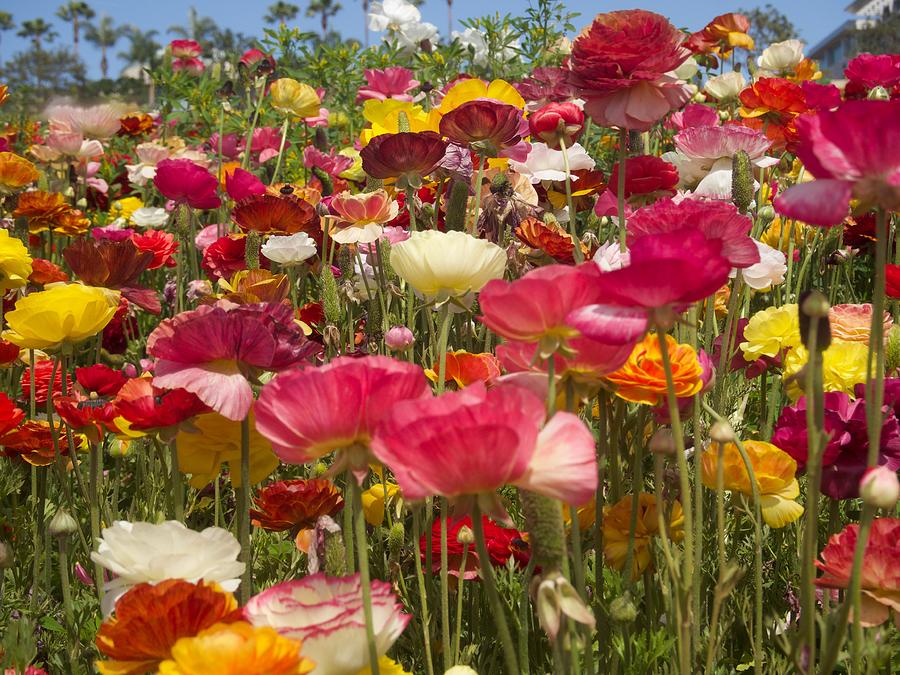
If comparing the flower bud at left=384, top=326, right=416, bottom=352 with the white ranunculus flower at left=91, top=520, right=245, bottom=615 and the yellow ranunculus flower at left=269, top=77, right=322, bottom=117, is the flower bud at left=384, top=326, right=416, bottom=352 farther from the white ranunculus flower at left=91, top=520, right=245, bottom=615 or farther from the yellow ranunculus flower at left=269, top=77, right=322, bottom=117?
the yellow ranunculus flower at left=269, top=77, right=322, bottom=117

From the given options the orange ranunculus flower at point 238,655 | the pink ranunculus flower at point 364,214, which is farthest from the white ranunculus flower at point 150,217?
the orange ranunculus flower at point 238,655

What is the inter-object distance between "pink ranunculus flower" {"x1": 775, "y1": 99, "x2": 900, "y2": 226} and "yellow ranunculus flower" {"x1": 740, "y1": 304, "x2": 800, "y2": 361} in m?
0.92

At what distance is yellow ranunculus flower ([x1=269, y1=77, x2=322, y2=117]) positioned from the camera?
10.5ft

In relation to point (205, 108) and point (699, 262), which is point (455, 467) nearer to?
point (699, 262)

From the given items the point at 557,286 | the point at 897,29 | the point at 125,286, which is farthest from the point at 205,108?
the point at 897,29

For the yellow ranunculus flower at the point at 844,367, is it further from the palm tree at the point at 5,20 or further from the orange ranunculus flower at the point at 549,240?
the palm tree at the point at 5,20

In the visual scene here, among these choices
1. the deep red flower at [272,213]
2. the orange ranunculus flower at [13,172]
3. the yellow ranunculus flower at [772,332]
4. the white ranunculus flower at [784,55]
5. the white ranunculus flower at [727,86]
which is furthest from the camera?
the white ranunculus flower at [784,55]

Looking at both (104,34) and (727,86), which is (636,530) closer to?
(727,86)

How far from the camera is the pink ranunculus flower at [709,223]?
0.99 meters

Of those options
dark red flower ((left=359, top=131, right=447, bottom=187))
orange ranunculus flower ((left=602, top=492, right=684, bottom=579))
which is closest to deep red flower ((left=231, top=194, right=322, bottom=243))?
dark red flower ((left=359, top=131, right=447, bottom=187))

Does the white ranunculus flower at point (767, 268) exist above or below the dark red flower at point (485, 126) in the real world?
below

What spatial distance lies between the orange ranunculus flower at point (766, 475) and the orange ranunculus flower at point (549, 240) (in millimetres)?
701

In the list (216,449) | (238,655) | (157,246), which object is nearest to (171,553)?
(238,655)

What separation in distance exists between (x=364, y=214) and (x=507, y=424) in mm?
1391
